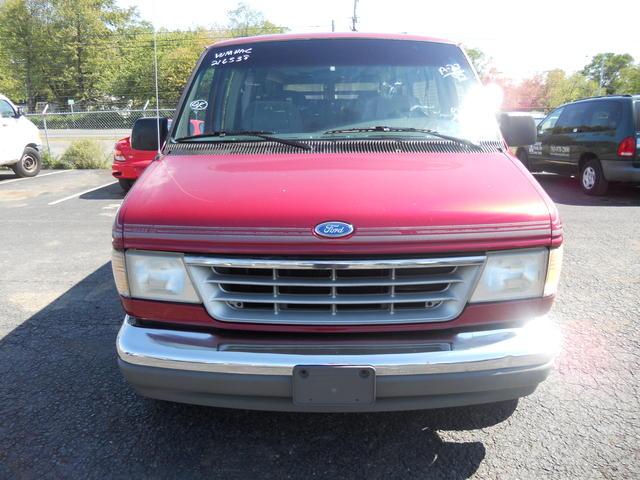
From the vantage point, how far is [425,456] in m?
2.49

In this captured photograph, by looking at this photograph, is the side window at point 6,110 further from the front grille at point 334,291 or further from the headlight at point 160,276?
the front grille at point 334,291

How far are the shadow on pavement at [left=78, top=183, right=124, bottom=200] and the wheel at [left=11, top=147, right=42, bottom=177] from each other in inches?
113

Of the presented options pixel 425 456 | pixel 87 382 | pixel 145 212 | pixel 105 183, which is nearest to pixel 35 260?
pixel 87 382

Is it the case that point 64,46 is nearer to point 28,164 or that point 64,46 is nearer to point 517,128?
point 28,164

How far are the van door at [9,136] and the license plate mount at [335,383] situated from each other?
11699 millimetres

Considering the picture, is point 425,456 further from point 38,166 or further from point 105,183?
point 38,166

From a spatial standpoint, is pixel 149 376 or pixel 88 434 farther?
pixel 88 434

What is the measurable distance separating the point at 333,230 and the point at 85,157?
1382cm

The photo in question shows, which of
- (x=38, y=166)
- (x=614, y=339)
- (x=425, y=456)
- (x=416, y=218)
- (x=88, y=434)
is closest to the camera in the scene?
(x=416, y=218)

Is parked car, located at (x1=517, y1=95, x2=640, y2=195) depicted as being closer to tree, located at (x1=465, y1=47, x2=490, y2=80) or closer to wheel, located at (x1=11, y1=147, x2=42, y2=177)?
wheel, located at (x1=11, y1=147, x2=42, y2=177)

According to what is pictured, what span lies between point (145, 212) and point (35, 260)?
14.1ft

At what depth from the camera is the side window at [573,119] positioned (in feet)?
31.6

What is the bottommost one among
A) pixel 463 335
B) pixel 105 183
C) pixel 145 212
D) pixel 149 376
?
pixel 105 183

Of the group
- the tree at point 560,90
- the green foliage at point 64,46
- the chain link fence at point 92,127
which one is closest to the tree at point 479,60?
the tree at point 560,90
